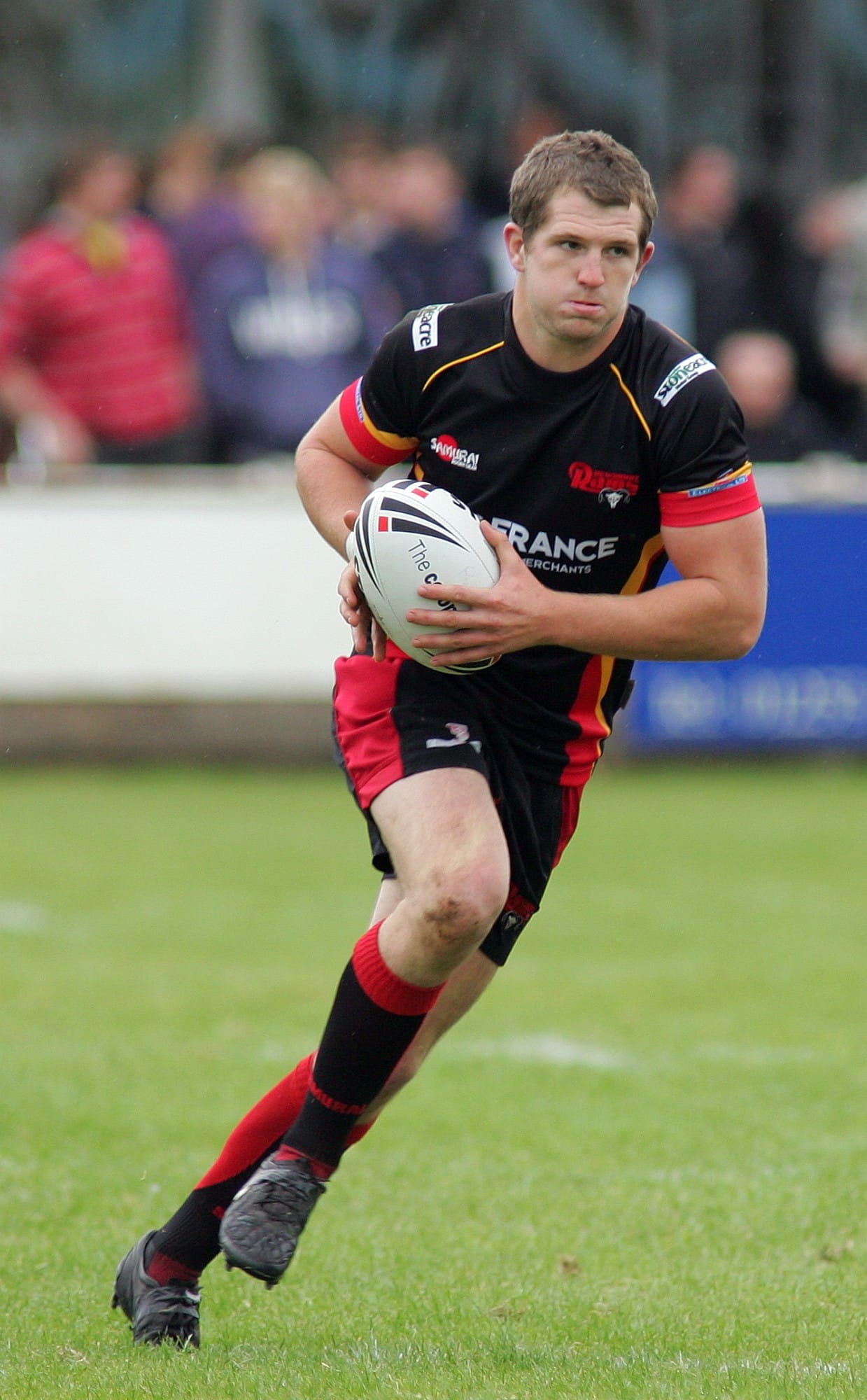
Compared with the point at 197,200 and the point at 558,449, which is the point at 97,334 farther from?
the point at 558,449

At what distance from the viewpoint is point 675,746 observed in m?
12.6

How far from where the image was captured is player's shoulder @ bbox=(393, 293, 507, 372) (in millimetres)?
4270

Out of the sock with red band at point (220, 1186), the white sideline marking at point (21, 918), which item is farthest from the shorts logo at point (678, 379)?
the white sideline marking at point (21, 918)

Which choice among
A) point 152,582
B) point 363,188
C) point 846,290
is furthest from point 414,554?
point 846,290

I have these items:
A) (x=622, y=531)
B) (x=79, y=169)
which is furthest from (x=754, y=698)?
(x=622, y=531)

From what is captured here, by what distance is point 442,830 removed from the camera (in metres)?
4.05

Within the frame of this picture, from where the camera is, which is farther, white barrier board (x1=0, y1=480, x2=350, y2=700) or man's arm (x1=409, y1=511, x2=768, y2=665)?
white barrier board (x1=0, y1=480, x2=350, y2=700)

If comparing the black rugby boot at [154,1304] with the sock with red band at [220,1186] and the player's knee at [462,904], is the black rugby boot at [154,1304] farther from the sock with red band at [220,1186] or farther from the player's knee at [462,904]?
the player's knee at [462,904]

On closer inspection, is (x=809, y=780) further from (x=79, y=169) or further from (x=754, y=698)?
(x=79, y=169)

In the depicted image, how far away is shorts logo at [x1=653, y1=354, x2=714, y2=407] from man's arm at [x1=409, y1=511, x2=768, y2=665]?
254 millimetres

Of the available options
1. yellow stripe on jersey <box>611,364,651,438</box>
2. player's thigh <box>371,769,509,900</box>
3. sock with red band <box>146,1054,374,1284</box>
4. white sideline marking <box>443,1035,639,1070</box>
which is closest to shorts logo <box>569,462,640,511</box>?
yellow stripe on jersey <box>611,364,651,438</box>

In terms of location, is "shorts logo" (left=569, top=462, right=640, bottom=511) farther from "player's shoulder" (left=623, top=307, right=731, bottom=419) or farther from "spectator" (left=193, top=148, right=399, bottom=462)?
"spectator" (left=193, top=148, right=399, bottom=462)

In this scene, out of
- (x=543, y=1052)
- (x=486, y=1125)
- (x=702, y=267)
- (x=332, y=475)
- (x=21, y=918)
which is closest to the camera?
(x=332, y=475)

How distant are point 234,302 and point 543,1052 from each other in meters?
7.03
